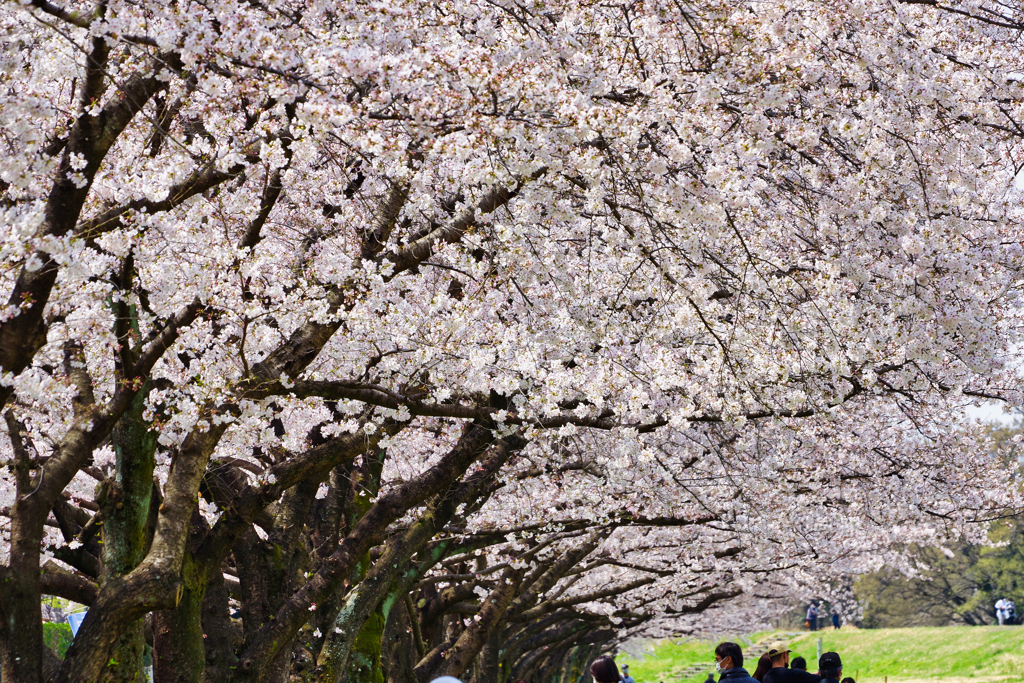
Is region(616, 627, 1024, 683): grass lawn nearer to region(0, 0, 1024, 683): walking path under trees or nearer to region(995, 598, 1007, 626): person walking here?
region(995, 598, 1007, 626): person walking

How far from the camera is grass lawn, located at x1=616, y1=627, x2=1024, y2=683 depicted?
33750mm

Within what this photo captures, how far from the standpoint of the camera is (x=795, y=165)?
29.1 ft

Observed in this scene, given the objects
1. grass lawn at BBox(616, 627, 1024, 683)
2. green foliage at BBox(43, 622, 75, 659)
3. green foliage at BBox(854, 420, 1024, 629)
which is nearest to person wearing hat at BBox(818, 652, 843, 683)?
grass lawn at BBox(616, 627, 1024, 683)

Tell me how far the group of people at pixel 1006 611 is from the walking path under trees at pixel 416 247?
141 feet

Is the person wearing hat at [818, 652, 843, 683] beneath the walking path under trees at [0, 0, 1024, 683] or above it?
beneath

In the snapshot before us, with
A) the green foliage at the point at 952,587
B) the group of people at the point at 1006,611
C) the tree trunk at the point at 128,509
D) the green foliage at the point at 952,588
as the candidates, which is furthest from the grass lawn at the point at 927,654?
the tree trunk at the point at 128,509

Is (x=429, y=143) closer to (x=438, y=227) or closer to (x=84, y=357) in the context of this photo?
(x=438, y=227)

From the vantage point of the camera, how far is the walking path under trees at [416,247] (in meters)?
6.58

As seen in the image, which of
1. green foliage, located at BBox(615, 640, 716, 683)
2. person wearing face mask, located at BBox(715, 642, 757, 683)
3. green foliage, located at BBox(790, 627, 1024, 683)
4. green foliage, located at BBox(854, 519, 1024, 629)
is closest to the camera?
person wearing face mask, located at BBox(715, 642, 757, 683)

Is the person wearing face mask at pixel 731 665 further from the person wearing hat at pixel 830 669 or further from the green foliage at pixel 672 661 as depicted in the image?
the green foliage at pixel 672 661

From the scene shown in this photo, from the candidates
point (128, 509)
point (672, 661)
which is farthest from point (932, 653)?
point (128, 509)

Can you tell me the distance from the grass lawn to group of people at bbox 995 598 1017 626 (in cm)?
500

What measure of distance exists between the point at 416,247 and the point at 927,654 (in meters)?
39.4

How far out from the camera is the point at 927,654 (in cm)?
4072
